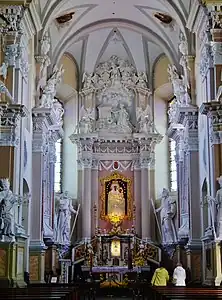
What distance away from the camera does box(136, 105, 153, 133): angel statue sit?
2945 cm

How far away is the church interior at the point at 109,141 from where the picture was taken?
741 inches

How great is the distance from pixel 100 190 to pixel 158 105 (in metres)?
5.41

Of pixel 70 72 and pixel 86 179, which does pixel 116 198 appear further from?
pixel 70 72

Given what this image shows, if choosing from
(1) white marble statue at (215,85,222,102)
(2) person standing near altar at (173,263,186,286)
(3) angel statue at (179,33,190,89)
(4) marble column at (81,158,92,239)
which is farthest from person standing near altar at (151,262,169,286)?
(4) marble column at (81,158,92,239)

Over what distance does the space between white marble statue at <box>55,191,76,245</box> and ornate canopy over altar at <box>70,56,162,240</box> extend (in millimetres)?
936

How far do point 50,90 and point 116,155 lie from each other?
245 inches

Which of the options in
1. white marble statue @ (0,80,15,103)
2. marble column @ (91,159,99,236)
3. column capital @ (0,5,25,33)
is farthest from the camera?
marble column @ (91,159,99,236)

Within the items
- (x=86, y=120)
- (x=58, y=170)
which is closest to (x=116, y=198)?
(x=58, y=170)

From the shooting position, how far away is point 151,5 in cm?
2467

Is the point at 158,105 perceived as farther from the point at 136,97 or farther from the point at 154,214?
the point at 154,214

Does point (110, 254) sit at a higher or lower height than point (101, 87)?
lower

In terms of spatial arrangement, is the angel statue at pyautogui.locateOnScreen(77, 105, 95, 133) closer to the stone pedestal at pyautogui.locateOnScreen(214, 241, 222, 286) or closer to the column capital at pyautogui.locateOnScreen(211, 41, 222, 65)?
the column capital at pyautogui.locateOnScreen(211, 41, 222, 65)

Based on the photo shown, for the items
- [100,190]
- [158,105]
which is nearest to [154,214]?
[100,190]

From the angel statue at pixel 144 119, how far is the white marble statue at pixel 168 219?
11.5 feet
